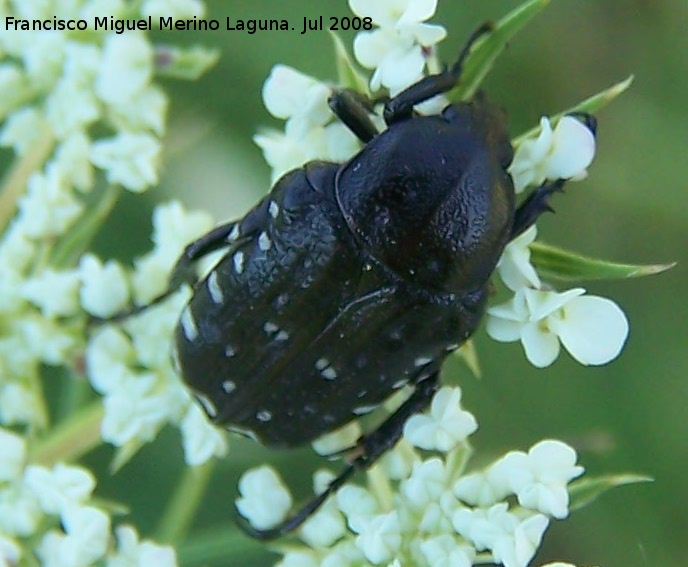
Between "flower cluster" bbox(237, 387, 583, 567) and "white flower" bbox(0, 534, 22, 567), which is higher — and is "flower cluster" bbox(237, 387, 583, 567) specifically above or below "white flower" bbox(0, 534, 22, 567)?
below

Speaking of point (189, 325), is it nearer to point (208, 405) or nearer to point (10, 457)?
point (208, 405)

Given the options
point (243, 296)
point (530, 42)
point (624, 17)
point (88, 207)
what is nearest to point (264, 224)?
point (243, 296)

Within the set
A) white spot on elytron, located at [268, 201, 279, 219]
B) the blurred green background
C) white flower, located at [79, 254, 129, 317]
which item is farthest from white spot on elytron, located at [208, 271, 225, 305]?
the blurred green background

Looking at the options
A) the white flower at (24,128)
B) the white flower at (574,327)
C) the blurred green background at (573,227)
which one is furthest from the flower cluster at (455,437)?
the blurred green background at (573,227)

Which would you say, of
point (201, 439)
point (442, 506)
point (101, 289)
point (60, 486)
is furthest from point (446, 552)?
point (101, 289)

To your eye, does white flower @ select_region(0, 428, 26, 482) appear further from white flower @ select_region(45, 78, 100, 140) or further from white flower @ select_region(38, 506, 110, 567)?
white flower @ select_region(45, 78, 100, 140)

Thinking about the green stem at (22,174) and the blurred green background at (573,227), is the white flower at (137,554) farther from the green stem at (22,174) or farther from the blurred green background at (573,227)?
the blurred green background at (573,227)
